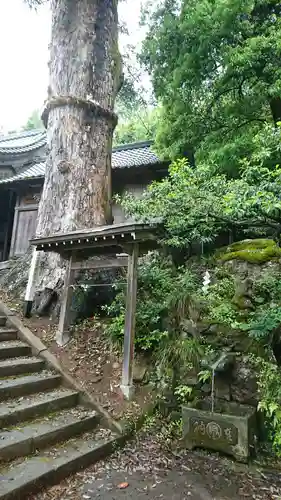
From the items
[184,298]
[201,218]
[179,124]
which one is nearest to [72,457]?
[184,298]

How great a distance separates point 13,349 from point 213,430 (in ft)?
10.3

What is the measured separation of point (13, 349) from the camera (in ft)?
17.5

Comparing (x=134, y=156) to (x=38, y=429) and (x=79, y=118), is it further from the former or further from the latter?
(x=38, y=429)

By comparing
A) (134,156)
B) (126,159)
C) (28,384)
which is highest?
(134,156)

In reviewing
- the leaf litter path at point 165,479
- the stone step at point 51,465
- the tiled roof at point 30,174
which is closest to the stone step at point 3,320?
the stone step at point 51,465

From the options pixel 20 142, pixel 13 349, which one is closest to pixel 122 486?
pixel 13 349

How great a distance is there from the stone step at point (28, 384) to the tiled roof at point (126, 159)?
7.18 meters

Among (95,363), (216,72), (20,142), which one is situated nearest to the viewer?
(95,363)

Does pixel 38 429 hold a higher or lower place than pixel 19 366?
lower

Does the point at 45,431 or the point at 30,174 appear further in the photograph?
the point at 30,174

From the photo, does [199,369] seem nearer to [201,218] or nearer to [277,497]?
[277,497]

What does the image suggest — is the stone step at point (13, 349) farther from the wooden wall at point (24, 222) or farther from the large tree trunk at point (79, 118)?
the wooden wall at point (24, 222)

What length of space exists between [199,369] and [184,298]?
1.13 meters

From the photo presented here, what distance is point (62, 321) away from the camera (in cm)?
593
